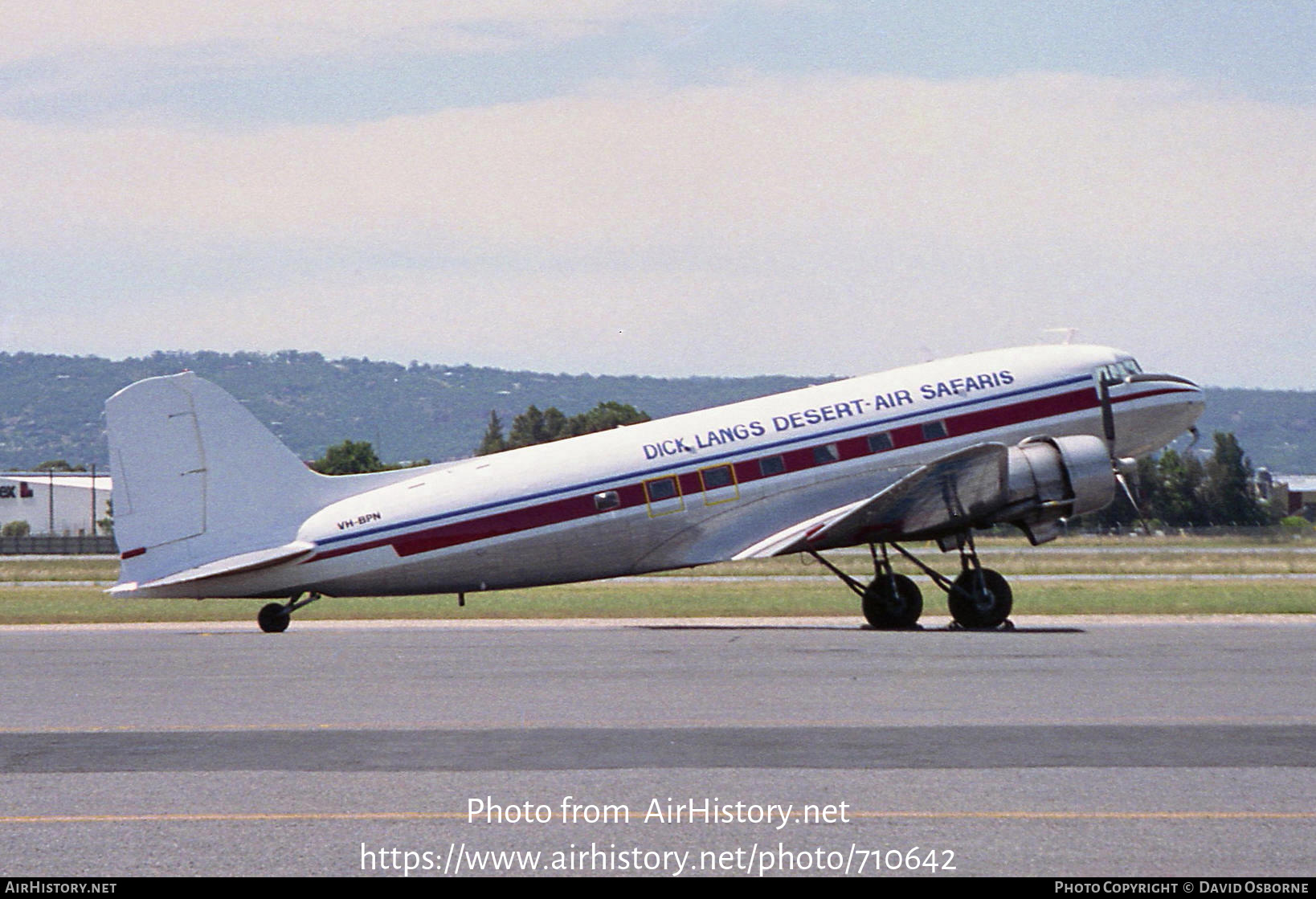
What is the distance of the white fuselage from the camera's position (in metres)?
A: 27.4

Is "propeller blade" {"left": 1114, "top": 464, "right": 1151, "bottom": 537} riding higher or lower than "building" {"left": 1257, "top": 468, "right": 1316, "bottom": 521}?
higher

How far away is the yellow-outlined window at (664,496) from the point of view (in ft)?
92.3

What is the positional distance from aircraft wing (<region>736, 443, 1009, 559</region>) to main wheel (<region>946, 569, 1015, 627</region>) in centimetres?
107

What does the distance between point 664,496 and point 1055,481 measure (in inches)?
276

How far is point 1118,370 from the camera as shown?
29953 millimetres

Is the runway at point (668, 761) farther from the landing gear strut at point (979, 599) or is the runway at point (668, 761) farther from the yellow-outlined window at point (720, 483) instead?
the yellow-outlined window at point (720, 483)

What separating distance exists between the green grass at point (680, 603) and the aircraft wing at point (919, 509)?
5.47m

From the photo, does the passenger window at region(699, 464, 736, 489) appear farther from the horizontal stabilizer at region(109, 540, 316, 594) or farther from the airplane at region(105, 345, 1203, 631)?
the horizontal stabilizer at region(109, 540, 316, 594)

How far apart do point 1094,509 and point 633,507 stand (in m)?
8.24

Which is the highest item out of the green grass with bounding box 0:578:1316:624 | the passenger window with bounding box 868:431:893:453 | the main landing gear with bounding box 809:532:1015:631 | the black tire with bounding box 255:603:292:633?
the passenger window with bounding box 868:431:893:453

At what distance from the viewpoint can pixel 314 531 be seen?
27516 mm

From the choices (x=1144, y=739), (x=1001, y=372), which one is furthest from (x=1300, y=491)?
(x=1144, y=739)

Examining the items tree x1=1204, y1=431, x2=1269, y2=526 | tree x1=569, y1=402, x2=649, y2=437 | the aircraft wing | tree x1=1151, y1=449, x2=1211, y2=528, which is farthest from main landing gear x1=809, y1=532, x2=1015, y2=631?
tree x1=569, y1=402, x2=649, y2=437

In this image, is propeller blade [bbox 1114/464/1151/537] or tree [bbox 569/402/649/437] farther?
tree [bbox 569/402/649/437]
